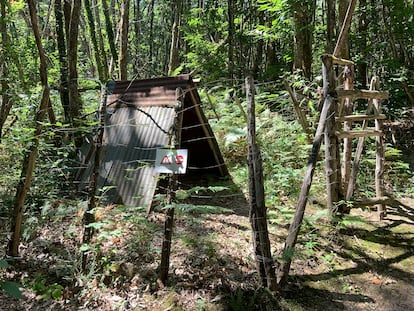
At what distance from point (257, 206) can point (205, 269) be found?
1123 millimetres

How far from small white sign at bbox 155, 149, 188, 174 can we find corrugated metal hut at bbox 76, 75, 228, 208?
5.99 feet

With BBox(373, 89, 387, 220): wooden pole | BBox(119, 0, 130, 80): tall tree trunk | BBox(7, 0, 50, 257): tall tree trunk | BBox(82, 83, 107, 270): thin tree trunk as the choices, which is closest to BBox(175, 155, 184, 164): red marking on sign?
BBox(82, 83, 107, 270): thin tree trunk

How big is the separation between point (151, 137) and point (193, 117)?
44.1 inches

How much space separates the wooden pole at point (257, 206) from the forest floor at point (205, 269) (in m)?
0.21

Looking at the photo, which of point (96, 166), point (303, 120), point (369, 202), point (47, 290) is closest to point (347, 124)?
point (369, 202)

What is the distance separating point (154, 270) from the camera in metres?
4.05

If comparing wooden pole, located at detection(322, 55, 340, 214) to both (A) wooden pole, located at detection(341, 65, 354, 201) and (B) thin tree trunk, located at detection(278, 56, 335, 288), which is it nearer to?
(A) wooden pole, located at detection(341, 65, 354, 201)

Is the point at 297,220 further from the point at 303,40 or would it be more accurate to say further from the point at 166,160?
the point at 303,40

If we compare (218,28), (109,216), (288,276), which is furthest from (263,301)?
(218,28)

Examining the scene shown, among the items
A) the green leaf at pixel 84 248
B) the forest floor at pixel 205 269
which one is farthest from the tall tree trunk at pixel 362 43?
the green leaf at pixel 84 248

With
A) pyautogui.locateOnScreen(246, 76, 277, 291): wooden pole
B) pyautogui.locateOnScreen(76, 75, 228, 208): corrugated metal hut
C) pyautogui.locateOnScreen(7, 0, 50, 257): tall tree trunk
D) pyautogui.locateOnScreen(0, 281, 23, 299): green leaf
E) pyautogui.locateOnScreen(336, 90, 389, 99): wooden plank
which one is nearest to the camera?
pyautogui.locateOnScreen(0, 281, 23, 299): green leaf

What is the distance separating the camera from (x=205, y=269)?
4.05 m

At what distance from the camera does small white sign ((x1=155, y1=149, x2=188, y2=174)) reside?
Answer: 3.65 m

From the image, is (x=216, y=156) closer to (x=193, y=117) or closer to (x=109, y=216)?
(x=193, y=117)
